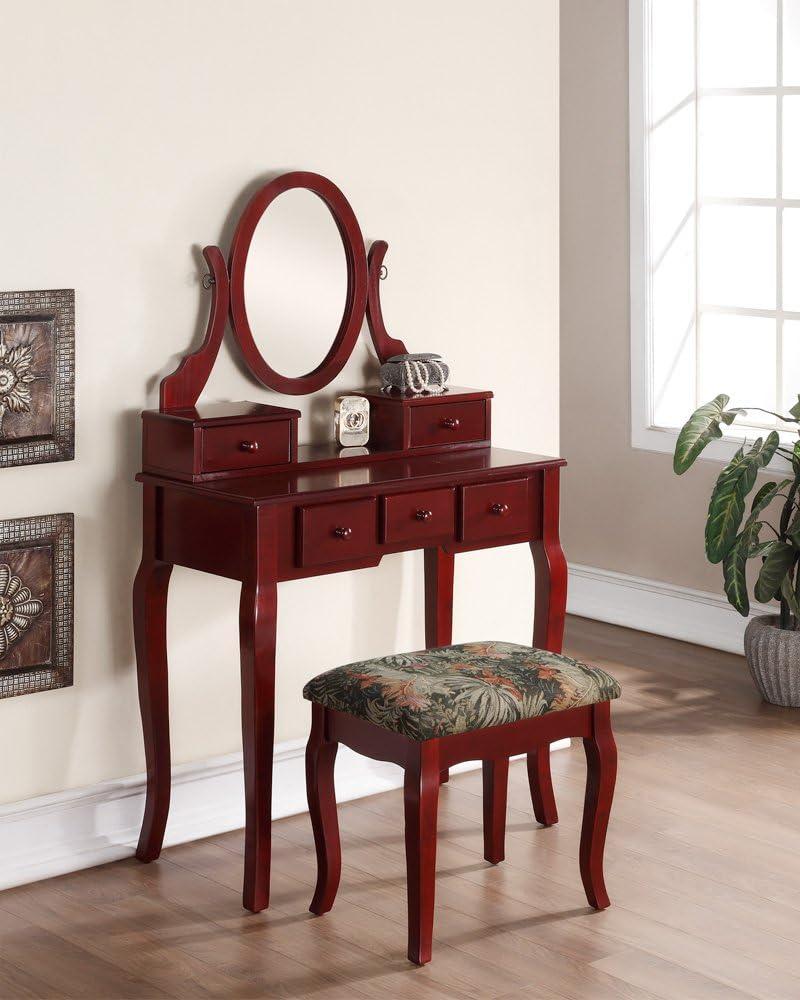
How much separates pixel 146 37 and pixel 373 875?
187 cm

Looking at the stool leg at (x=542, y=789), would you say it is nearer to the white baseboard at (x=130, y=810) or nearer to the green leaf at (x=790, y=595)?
the white baseboard at (x=130, y=810)

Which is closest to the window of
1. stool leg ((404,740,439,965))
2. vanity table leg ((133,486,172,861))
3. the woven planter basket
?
the woven planter basket

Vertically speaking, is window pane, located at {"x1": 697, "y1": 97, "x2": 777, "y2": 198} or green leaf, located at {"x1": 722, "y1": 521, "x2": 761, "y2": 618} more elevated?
window pane, located at {"x1": 697, "y1": 97, "x2": 777, "y2": 198}

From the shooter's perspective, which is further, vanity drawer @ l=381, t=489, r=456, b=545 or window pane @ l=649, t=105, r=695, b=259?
window pane @ l=649, t=105, r=695, b=259

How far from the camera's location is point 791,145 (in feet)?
16.0

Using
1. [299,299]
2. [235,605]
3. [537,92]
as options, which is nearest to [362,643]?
[235,605]

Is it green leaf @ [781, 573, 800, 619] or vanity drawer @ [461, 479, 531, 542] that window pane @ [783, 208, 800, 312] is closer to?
green leaf @ [781, 573, 800, 619]

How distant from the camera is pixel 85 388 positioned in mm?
3236

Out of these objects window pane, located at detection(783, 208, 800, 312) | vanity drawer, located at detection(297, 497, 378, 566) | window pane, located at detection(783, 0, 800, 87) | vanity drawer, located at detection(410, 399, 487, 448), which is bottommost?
vanity drawer, located at detection(297, 497, 378, 566)

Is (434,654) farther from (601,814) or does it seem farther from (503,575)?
(503,575)

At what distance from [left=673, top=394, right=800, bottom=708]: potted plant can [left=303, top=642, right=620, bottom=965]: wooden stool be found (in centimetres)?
144

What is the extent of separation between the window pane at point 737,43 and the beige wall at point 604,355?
29cm

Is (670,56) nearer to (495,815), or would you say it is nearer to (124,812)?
(495,815)

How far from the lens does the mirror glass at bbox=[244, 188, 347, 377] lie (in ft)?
11.3
